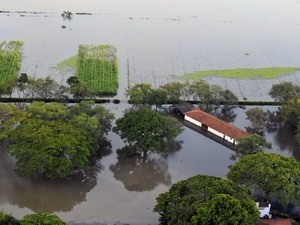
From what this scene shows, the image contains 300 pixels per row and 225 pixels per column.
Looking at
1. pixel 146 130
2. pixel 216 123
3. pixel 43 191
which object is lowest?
pixel 43 191

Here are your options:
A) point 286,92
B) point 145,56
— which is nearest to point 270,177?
point 286,92

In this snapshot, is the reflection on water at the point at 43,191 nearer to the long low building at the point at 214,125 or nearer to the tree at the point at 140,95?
the tree at the point at 140,95

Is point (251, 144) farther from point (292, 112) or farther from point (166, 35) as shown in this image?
point (166, 35)

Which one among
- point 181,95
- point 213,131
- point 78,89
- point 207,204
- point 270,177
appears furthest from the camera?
point 181,95

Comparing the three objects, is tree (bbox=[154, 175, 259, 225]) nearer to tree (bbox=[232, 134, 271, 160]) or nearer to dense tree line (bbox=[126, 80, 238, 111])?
tree (bbox=[232, 134, 271, 160])

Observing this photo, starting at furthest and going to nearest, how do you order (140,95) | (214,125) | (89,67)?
(89,67)
(140,95)
(214,125)

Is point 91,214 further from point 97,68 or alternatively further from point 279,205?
point 97,68

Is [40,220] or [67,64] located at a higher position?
[67,64]

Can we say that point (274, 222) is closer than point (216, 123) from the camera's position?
Yes
